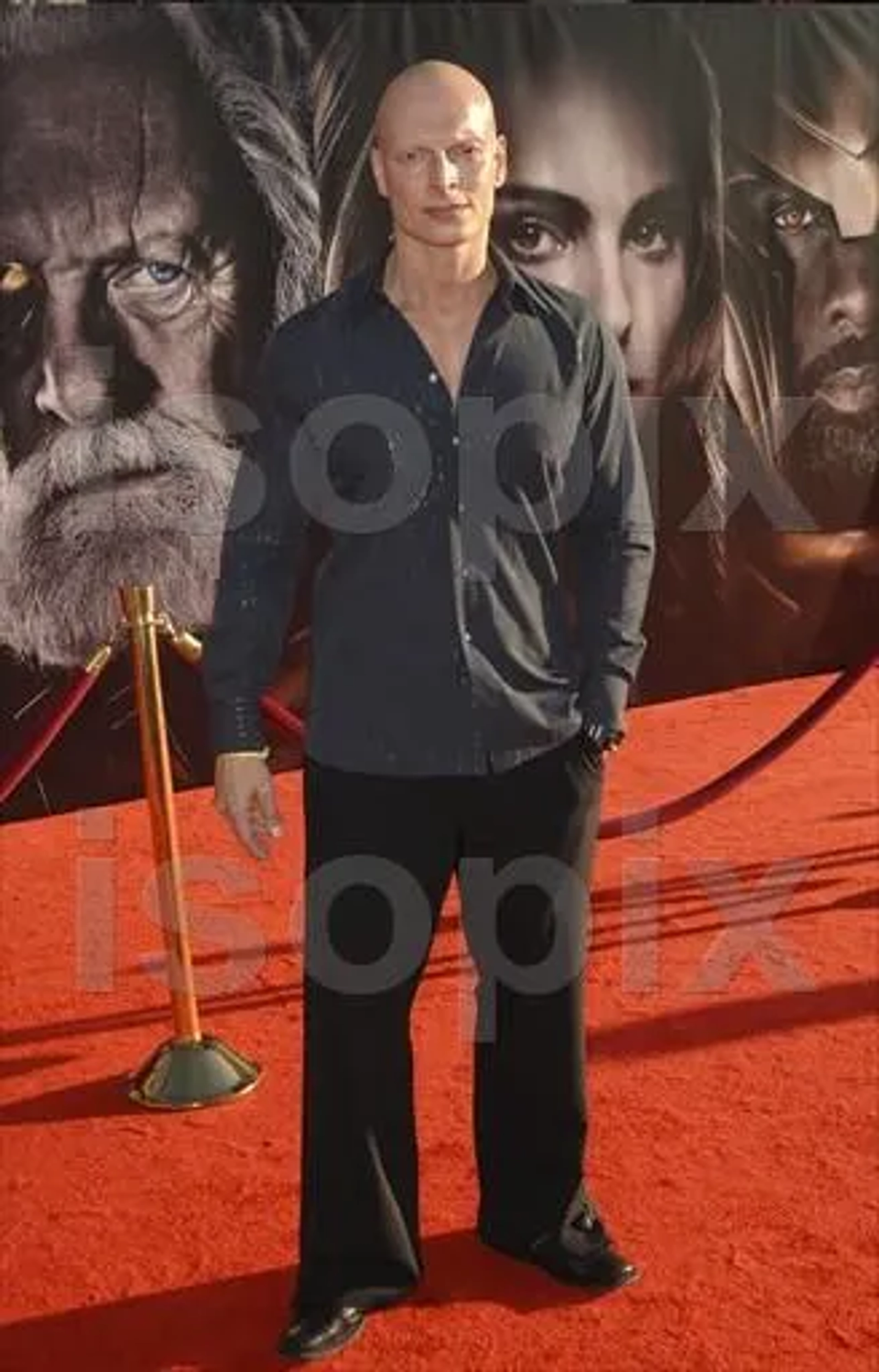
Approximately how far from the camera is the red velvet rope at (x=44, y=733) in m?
3.88

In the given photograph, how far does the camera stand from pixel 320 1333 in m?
2.75

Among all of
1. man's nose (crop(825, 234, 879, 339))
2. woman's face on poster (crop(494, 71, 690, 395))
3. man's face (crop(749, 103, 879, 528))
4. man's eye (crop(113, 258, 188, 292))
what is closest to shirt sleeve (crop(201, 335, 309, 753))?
man's eye (crop(113, 258, 188, 292))

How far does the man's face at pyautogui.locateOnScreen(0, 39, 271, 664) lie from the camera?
19.4 feet

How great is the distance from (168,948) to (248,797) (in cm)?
121

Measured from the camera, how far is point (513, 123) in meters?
6.71

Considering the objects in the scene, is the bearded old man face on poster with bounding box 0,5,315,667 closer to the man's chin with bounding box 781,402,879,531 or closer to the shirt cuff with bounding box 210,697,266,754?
the man's chin with bounding box 781,402,879,531

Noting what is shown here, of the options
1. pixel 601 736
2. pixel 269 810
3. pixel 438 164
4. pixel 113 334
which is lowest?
pixel 269 810

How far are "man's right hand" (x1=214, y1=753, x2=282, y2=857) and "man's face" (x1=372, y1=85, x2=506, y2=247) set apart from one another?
763 millimetres

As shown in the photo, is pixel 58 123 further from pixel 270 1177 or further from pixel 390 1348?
pixel 390 1348

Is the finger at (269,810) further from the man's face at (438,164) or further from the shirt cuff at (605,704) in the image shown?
the man's face at (438,164)

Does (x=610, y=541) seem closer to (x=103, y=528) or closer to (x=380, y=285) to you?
(x=380, y=285)

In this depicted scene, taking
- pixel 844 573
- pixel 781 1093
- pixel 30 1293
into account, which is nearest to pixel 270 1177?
pixel 30 1293

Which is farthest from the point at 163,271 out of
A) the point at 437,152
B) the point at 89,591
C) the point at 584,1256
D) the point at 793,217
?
the point at 584,1256

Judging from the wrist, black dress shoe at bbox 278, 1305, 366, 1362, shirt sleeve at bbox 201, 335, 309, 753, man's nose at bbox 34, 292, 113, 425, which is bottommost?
black dress shoe at bbox 278, 1305, 366, 1362
